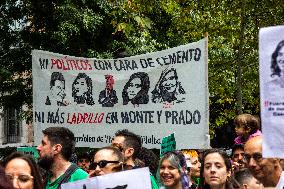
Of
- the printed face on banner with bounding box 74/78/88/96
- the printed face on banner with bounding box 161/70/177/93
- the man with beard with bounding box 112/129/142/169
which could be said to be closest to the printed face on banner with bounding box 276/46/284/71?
the man with beard with bounding box 112/129/142/169

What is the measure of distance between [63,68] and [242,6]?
5950 mm

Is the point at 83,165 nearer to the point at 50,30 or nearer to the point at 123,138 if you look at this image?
the point at 123,138

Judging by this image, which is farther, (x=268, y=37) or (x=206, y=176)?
(x=206, y=176)

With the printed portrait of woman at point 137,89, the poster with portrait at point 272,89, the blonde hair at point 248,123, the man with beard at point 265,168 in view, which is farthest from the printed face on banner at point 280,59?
the printed portrait of woman at point 137,89

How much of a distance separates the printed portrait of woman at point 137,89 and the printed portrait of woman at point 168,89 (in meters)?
0.14

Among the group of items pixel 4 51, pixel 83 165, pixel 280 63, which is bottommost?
pixel 83 165

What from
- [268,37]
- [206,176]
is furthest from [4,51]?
[268,37]

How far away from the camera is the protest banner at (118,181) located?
4293mm

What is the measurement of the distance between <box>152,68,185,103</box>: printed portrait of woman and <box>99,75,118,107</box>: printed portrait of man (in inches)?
26.8

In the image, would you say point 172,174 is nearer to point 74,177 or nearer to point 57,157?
point 74,177

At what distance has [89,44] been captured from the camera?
44.1 ft

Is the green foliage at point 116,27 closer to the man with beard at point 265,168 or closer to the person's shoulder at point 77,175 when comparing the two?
the person's shoulder at point 77,175

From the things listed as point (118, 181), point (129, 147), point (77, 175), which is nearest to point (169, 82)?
point (129, 147)

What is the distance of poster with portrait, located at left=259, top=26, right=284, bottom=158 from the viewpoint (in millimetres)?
3908
